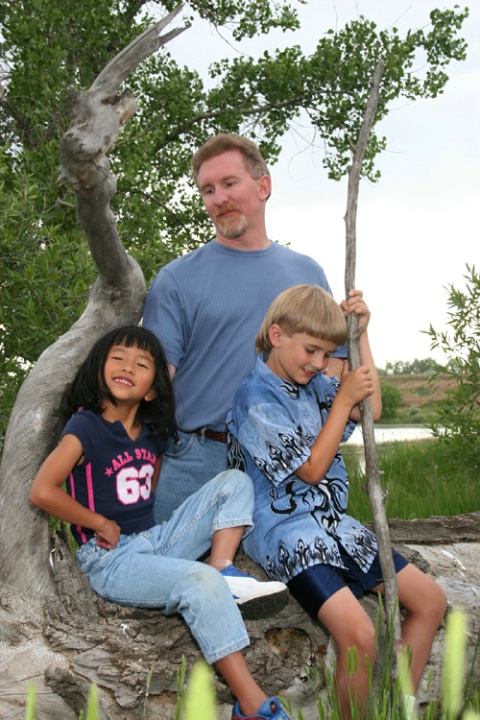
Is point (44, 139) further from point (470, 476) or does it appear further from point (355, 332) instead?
point (355, 332)

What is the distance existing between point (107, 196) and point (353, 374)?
1355mm

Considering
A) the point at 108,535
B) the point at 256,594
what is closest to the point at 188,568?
the point at 256,594

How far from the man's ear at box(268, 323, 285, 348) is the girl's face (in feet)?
1.77

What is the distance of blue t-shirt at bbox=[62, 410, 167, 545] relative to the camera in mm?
→ 3191

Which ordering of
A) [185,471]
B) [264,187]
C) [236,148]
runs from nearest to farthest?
[185,471], [236,148], [264,187]

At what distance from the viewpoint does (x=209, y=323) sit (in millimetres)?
3961

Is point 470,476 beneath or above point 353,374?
beneath

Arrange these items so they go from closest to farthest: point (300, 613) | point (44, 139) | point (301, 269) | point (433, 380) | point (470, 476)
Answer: point (300, 613)
point (301, 269)
point (433, 380)
point (470, 476)
point (44, 139)

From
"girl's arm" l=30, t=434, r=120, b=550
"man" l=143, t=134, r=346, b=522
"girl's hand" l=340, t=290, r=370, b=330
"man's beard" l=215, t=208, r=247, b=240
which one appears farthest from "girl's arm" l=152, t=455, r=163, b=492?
"man's beard" l=215, t=208, r=247, b=240

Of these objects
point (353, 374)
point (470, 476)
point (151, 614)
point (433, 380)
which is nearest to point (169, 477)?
point (151, 614)

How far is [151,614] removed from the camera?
121 inches

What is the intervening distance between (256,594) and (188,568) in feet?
0.89

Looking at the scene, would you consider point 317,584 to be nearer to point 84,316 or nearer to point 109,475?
point 109,475

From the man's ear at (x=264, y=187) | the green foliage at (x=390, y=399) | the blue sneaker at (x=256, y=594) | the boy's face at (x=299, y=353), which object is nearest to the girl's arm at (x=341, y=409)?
the boy's face at (x=299, y=353)
